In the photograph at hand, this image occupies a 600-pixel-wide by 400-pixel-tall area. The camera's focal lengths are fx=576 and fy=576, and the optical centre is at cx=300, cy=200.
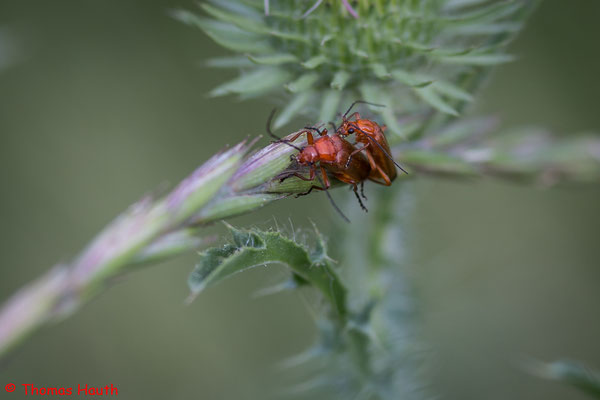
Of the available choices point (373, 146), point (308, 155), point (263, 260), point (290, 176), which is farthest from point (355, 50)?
point (263, 260)

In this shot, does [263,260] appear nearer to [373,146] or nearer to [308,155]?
[308,155]

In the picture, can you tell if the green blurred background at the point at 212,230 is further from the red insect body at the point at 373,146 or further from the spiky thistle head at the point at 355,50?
the red insect body at the point at 373,146

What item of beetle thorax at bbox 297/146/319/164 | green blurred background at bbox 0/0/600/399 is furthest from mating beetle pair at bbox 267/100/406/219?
green blurred background at bbox 0/0/600/399

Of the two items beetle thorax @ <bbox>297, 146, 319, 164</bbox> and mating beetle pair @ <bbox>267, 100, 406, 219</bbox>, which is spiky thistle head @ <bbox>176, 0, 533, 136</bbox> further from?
beetle thorax @ <bbox>297, 146, 319, 164</bbox>

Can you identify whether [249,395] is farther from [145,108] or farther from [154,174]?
[145,108]

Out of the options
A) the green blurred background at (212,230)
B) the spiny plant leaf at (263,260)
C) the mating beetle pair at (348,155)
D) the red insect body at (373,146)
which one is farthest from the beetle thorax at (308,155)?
the green blurred background at (212,230)

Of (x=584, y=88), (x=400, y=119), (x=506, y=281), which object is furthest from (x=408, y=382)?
(x=584, y=88)
